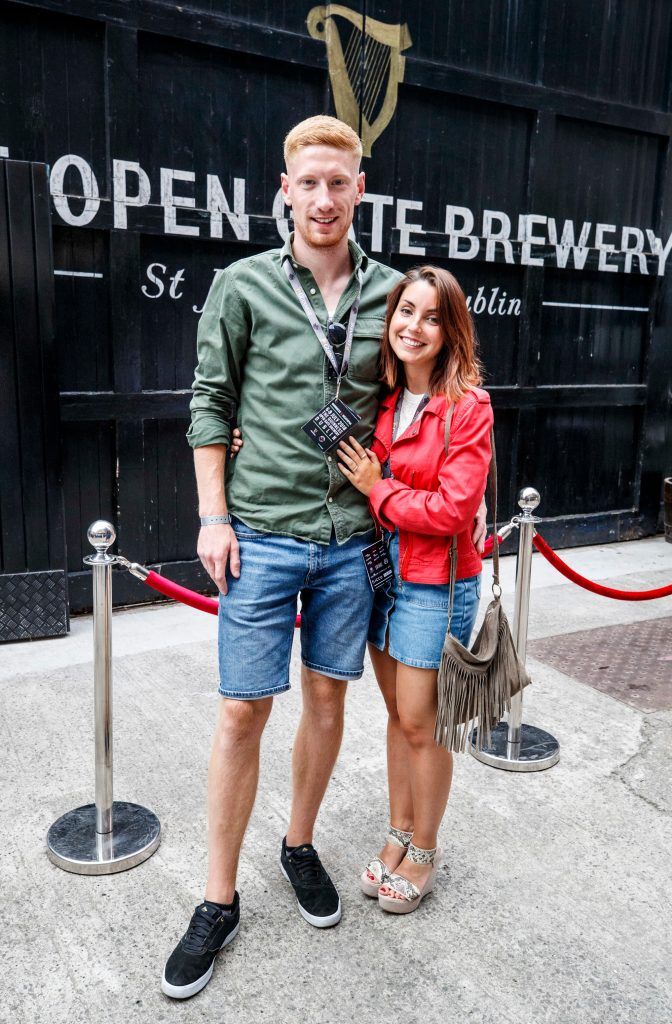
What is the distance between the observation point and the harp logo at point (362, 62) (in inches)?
193

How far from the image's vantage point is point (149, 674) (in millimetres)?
3959

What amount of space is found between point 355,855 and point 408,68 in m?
4.56

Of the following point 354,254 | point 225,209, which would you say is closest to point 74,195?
point 225,209

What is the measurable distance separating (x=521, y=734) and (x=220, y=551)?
1.81 m

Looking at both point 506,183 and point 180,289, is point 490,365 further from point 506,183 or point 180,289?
point 180,289

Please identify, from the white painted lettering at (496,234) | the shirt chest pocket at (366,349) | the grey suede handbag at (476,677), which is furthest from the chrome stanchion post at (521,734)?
the white painted lettering at (496,234)

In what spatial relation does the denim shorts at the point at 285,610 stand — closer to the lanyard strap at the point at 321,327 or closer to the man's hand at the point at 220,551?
the man's hand at the point at 220,551

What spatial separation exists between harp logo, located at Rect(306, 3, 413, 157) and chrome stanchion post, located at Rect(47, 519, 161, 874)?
350cm

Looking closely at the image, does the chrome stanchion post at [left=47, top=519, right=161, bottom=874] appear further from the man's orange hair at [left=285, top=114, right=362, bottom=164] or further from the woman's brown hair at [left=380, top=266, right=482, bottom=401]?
the man's orange hair at [left=285, top=114, right=362, bottom=164]

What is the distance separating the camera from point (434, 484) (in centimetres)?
220

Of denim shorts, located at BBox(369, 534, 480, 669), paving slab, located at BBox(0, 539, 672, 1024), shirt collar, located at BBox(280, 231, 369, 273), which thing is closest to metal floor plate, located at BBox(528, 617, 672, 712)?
paving slab, located at BBox(0, 539, 672, 1024)

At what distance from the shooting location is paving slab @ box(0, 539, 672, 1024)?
82.5 inches

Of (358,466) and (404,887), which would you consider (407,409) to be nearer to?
(358,466)

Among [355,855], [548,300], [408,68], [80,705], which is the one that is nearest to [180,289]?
[408,68]
